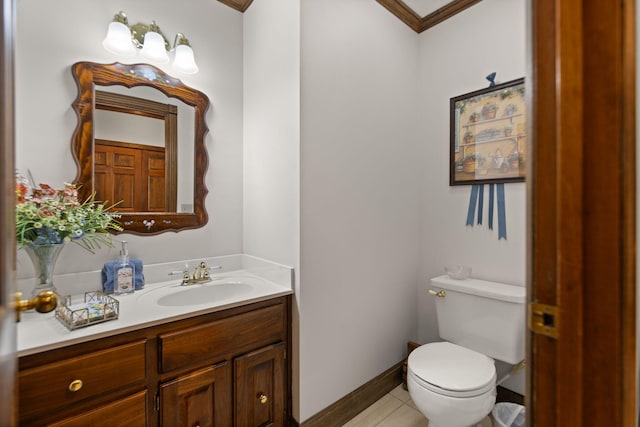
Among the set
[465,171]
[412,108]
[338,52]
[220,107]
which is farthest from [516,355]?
[220,107]

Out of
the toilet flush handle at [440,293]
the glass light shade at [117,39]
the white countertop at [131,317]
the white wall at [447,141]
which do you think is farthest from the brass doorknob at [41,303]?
the white wall at [447,141]

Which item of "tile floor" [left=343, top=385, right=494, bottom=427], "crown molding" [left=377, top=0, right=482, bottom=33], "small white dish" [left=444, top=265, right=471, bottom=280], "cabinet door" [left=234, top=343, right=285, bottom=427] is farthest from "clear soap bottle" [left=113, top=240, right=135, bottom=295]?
"crown molding" [left=377, top=0, right=482, bottom=33]

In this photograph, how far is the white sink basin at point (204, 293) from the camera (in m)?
1.53

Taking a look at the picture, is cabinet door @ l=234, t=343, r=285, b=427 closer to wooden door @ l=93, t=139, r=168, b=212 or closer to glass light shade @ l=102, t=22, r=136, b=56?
wooden door @ l=93, t=139, r=168, b=212

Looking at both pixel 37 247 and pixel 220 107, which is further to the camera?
pixel 220 107

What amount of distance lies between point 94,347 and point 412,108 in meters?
2.22

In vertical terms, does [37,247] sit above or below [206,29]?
below

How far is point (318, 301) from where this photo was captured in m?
1.61

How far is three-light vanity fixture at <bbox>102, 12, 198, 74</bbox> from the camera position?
1.46 metres

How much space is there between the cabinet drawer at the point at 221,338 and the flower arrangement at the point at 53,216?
1.95 ft

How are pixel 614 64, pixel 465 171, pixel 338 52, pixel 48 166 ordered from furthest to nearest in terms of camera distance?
pixel 465 171 → pixel 338 52 → pixel 48 166 → pixel 614 64

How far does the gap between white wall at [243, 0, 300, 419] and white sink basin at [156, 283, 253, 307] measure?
0.24 m

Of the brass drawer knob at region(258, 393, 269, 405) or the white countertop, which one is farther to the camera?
the brass drawer knob at region(258, 393, 269, 405)

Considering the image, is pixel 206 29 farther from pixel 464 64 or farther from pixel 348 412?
pixel 348 412
